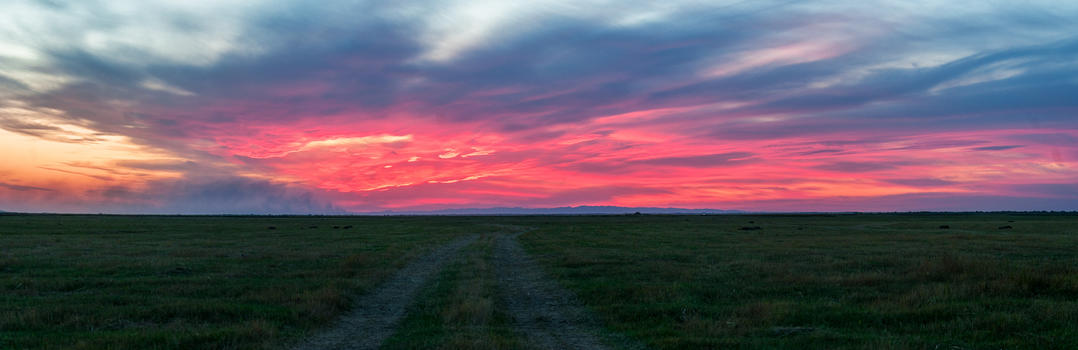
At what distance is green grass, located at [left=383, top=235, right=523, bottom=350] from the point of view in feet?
41.6

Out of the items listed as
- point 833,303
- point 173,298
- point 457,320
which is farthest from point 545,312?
point 173,298

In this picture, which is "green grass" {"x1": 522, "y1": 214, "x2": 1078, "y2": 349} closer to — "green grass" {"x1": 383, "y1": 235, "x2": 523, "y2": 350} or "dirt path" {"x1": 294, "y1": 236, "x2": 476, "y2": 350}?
"green grass" {"x1": 383, "y1": 235, "x2": 523, "y2": 350}

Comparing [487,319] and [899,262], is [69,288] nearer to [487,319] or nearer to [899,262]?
[487,319]

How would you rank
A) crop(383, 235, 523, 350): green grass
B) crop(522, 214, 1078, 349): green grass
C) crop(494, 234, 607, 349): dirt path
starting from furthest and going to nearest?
crop(494, 234, 607, 349): dirt path, crop(522, 214, 1078, 349): green grass, crop(383, 235, 523, 350): green grass

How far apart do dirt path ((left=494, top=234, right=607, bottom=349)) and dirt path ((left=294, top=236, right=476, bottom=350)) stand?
3.09 meters

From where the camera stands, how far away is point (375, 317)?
16703mm

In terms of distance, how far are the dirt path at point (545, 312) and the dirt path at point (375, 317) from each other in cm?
309

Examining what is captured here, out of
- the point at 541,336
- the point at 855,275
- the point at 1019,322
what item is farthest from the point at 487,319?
the point at 855,275

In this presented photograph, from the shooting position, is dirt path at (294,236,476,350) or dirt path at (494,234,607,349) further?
Result: dirt path at (494,234,607,349)

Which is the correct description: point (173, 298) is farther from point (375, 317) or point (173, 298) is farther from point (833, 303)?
point (833, 303)

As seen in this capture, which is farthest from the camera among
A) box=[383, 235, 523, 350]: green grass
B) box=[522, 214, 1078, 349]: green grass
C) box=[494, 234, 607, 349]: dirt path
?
box=[494, 234, 607, 349]: dirt path

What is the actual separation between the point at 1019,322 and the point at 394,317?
14.7 m

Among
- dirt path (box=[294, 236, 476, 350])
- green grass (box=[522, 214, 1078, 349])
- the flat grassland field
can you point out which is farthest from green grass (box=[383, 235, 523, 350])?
green grass (box=[522, 214, 1078, 349])

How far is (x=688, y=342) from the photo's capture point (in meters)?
13.0
